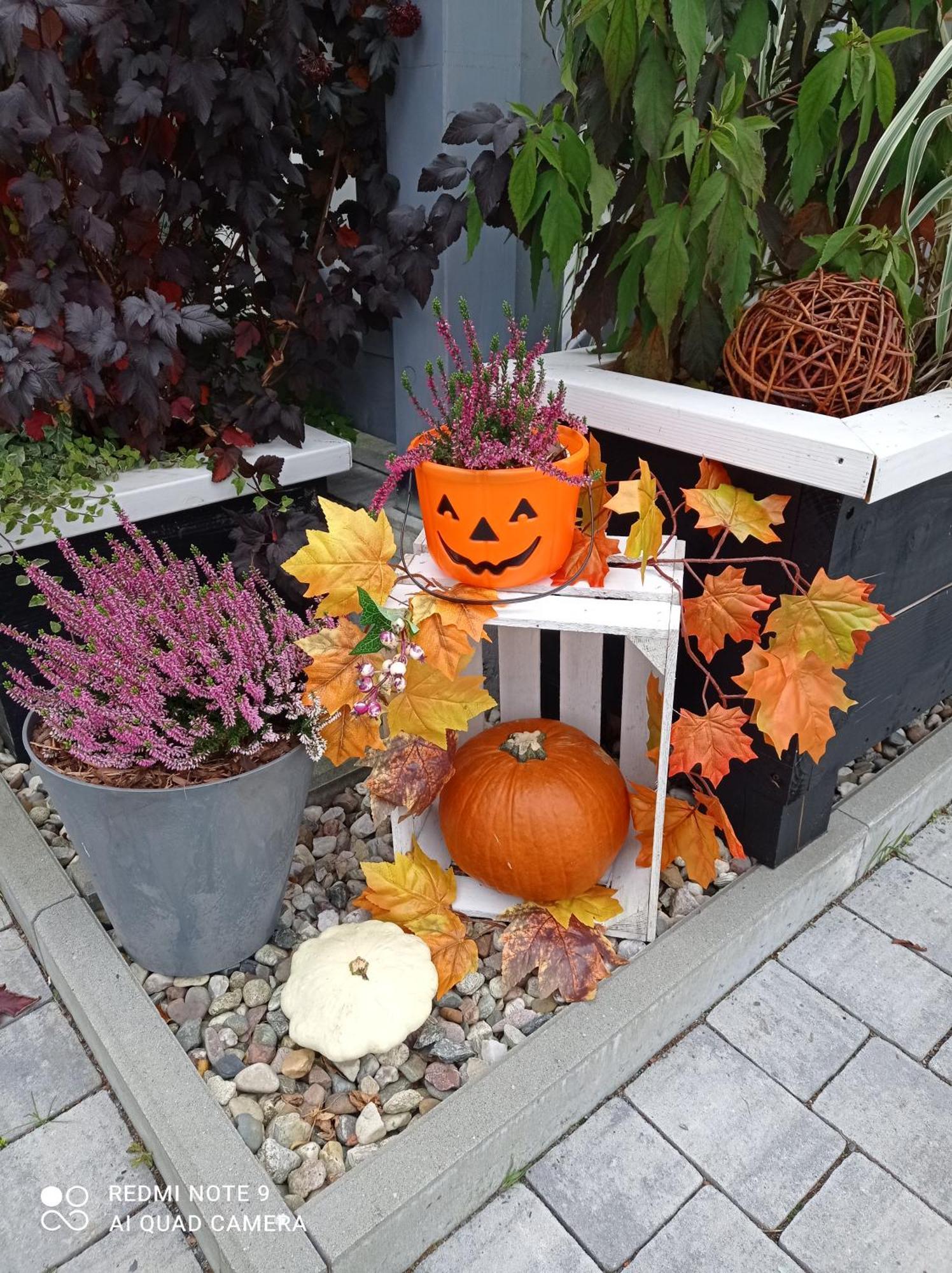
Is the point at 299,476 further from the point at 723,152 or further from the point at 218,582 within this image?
the point at 723,152

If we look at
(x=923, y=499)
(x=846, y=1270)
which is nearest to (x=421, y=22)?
(x=923, y=499)

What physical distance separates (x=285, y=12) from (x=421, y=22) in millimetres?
566

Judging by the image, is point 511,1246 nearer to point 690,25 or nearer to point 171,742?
point 171,742

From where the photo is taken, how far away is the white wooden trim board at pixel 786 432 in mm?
1200

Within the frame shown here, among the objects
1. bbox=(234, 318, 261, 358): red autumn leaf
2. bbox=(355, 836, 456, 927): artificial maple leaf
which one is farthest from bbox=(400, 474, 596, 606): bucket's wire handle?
bbox=(234, 318, 261, 358): red autumn leaf

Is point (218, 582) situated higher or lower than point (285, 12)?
lower

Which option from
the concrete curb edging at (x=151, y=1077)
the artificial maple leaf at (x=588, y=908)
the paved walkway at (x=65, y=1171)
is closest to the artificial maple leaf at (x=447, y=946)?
the artificial maple leaf at (x=588, y=908)

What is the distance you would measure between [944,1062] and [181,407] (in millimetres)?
1962

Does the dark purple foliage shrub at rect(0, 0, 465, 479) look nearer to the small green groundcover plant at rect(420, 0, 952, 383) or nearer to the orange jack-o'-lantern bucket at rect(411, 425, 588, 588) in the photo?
the small green groundcover plant at rect(420, 0, 952, 383)

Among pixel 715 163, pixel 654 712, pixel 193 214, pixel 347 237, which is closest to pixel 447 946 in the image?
pixel 654 712

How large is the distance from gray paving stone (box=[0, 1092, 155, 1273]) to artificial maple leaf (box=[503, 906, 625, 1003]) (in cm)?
59

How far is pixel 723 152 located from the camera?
1245mm

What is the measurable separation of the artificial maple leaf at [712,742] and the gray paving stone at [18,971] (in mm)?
1111

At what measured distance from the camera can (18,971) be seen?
1.50 meters
